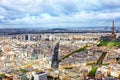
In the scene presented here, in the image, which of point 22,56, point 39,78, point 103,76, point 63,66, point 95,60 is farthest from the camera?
point 22,56

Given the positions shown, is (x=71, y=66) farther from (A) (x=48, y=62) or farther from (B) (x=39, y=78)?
(B) (x=39, y=78)

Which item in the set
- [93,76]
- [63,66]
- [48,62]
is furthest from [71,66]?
[93,76]

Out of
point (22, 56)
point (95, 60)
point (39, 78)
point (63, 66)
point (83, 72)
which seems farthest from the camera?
point (22, 56)

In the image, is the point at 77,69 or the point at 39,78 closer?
the point at 39,78

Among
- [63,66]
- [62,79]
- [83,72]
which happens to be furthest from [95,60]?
[62,79]

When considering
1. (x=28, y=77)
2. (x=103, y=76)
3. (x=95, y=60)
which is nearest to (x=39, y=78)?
(x=28, y=77)

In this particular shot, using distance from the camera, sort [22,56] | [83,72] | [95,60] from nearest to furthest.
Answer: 1. [83,72]
2. [95,60]
3. [22,56]

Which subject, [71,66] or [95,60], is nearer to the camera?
[71,66]

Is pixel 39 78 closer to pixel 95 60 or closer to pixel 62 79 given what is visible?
pixel 62 79

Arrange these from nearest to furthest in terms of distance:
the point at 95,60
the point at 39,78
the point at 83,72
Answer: the point at 39,78, the point at 83,72, the point at 95,60
